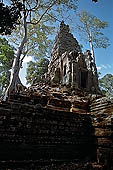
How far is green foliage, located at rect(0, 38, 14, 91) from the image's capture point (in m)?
20.8

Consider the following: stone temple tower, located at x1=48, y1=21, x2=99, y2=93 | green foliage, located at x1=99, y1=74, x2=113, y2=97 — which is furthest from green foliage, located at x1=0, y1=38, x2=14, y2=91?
green foliage, located at x1=99, y1=74, x2=113, y2=97

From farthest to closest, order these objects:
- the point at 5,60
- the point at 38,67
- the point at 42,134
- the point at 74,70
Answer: the point at 38,67 → the point at 5,60 → the point at 74,70 → the point at 42,134

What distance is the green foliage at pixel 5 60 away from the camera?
20.8 m

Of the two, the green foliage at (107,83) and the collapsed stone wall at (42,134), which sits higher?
the green foliage at (107,83)

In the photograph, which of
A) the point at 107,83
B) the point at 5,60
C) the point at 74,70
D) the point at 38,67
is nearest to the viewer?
the point at 74,70

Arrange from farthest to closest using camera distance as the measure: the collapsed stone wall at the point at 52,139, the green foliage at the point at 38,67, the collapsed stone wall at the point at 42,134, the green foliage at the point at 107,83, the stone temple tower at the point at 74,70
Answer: the green foliage at the point at 107,83 < the green foliage at the point at 38,67 < the stone temple tower at the point at 74,70 < the collapsed stone wall at the point at 42,134 < the collapsed stone wall at the point at 52,139

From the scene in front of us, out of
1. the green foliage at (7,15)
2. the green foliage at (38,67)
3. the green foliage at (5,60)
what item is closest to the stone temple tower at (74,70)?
the green foliage at (38,67)

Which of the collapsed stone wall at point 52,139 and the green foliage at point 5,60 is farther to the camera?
the green foliage at point 5,60

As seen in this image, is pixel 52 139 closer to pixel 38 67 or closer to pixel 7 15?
pixel 7 15

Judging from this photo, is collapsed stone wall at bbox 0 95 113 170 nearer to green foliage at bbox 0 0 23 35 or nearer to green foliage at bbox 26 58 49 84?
green foliage at bbox 0 0 23 35

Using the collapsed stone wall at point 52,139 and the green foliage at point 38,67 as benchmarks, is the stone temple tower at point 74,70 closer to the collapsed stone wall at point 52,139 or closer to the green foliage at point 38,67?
the green foliage at point 38,67

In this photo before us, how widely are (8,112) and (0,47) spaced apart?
19.3 metres

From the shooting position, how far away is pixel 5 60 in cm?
2162

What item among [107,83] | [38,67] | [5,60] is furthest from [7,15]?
[107,83]
